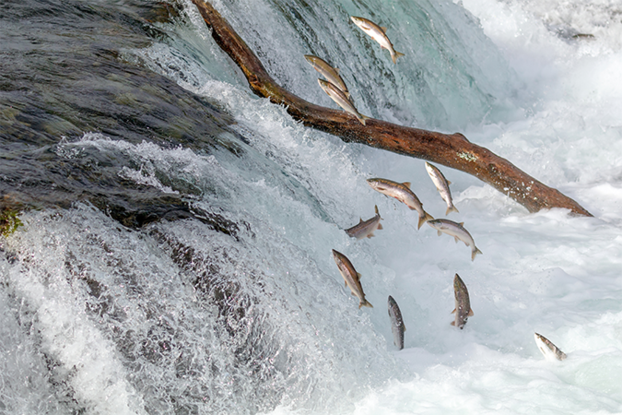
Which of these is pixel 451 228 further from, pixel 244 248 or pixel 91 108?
pixel 91 108

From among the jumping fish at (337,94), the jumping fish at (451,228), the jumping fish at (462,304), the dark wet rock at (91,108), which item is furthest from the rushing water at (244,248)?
the jumping fish at (337,94)

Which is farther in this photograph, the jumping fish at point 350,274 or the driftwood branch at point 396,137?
the driftwood branch at point 396,137

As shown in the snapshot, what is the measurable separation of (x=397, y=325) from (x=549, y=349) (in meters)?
0.82

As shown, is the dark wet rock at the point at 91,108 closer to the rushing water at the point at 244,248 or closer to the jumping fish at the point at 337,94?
the rushing water at the point at 244,248

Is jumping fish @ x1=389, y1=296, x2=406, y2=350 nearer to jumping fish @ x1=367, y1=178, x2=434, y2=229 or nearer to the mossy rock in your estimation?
jumping fish @ x1=367, y1=178, x2=434, y2=229

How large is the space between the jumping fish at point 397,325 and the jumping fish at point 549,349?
2.37ft

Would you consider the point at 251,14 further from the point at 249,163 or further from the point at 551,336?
the point at 551,336

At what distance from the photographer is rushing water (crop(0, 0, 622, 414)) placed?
2256 mm

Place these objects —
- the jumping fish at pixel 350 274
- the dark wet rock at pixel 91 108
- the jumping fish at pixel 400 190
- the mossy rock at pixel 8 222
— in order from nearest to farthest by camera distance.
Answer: the mossy rock at pixel 8 222 < the dark wet rock at pixel 91 108 < the jumping fish at pixel 350 274 < the jumping fish at pixel 400 190

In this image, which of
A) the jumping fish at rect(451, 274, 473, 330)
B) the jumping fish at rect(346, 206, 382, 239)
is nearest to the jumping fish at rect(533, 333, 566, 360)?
the jumping fish at rect(451, 274, 473, 330)

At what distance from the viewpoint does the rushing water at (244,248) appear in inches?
88.8

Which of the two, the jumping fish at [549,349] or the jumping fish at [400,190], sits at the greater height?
the jumping fish at [549,349]

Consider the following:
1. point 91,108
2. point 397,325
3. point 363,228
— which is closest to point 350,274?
point 397,325

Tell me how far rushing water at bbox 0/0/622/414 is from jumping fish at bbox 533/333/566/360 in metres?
0.05
